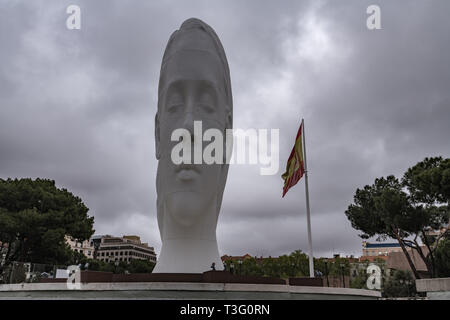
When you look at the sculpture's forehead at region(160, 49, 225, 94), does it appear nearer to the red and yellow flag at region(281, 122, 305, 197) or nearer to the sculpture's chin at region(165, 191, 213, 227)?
the sculpture's chin at region(165, 191, 213, 227)

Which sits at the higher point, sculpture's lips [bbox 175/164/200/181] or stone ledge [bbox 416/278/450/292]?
sculpture's lips [bbox 175/164/200/181]

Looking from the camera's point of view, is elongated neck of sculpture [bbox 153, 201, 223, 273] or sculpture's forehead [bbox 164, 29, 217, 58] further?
sculpture's forehead [bbox 164, 29, 217, 58]

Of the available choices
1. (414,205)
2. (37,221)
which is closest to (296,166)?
(414,205)

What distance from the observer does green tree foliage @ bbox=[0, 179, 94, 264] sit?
83.9ft

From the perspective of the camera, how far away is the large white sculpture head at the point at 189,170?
13078 mm

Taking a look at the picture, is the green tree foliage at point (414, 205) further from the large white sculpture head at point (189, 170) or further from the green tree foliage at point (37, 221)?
the green tree foliage at point (37, 221)

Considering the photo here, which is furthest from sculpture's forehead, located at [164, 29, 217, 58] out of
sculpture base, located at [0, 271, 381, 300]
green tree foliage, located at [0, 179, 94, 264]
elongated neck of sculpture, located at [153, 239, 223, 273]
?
green tree foliage, located at [0, 179, 94, 264]

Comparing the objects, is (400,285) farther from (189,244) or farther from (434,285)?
(189,244)

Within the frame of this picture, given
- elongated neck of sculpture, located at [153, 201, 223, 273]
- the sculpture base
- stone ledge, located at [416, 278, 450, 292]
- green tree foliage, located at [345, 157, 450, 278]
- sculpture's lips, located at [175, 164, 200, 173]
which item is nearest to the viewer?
the sculpture base

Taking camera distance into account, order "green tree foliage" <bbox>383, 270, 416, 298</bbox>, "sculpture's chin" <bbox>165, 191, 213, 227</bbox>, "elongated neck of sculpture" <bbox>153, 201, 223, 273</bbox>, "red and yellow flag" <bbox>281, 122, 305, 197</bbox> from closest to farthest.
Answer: "sculpture's chin" <bbox>165, 191, 213, 227</bbox>
"elongated neck of sculpture" <bbox>153, 201, 223, 273</bbox>
"red and yellow flag" <bbox>281, 122, 305, 197</bbox>
"green tree foliage" <bbox>383, 270, 416, 298</bbox>

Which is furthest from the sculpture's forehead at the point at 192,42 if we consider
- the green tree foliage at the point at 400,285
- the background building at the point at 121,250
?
the background building at the point at 121,250

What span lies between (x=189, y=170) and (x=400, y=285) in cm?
3294

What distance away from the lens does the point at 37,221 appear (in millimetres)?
25812
